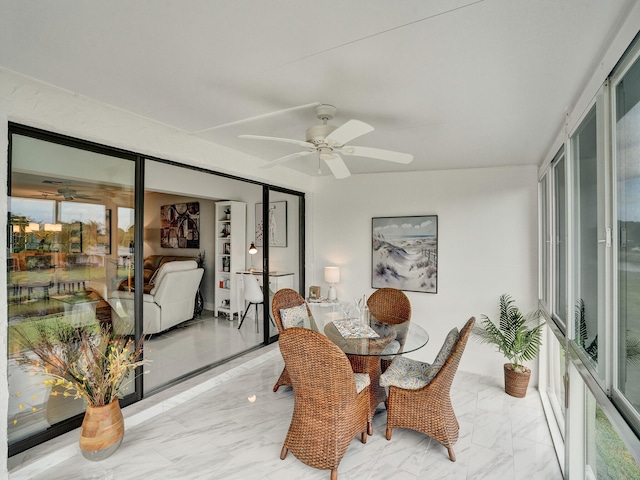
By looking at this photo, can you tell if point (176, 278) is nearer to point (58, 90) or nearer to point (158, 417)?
point (158, 417)

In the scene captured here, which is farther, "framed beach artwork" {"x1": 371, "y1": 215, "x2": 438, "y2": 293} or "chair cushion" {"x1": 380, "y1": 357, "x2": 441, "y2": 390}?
"framed beach artwork" {"x1": 371, "y1": 215, "x2": 438, "y2": 293}

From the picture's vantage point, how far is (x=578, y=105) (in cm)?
193

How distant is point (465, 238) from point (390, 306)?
122 cm

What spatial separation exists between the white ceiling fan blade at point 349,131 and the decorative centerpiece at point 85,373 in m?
2.00

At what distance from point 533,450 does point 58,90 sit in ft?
13.3

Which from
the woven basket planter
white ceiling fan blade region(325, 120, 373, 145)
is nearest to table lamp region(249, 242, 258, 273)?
white ceiling fan blade region(325, 120, 373, 145)

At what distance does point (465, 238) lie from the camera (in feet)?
12.8

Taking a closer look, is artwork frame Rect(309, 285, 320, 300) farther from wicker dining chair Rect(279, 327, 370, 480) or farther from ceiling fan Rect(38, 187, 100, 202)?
ceiling fan Rect(38, 187, 100, 202)

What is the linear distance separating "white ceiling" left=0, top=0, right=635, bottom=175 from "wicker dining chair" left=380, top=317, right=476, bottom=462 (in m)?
1.50

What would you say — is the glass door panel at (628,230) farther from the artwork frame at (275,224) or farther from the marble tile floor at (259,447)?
the artwork frame at (275,224)

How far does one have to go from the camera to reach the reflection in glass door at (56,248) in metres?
2.12

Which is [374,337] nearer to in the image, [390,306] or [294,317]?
[294,317]

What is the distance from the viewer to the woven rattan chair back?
11.5 ft

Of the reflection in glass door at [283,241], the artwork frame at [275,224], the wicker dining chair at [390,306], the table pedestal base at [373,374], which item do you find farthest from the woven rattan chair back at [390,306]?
the artwork frame at [275,224]
